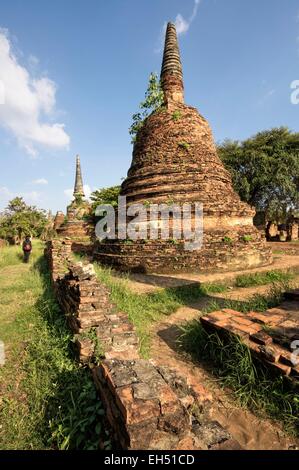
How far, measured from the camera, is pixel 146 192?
9000 mm

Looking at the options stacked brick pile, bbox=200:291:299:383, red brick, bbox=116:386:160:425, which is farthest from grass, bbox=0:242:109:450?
stacked brick pile, bbox=200:291:299:383

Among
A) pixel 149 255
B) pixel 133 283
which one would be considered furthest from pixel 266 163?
pixel 133 283

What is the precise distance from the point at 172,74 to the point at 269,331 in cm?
1100

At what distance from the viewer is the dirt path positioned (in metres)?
1.90

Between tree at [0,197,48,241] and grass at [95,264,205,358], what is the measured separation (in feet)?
72.0

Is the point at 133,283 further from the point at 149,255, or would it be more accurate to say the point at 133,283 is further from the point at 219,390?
the point at 219,390

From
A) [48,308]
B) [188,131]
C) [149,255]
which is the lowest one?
[48,308]

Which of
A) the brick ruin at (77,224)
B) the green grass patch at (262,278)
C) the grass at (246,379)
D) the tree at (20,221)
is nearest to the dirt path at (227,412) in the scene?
the grass at (246,379)

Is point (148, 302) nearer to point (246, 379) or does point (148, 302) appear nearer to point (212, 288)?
point (212, 288)

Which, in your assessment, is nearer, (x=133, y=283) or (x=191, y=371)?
(x=191, y=371)

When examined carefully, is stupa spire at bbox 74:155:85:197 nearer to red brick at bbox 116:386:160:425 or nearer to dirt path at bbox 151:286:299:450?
dirt path at bbox 151:286:299:450

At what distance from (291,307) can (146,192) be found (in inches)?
248

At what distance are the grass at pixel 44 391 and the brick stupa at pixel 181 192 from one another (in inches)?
167

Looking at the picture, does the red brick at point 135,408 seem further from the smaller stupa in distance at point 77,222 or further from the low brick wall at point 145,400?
the smaller stupa in distance at point 77,222
